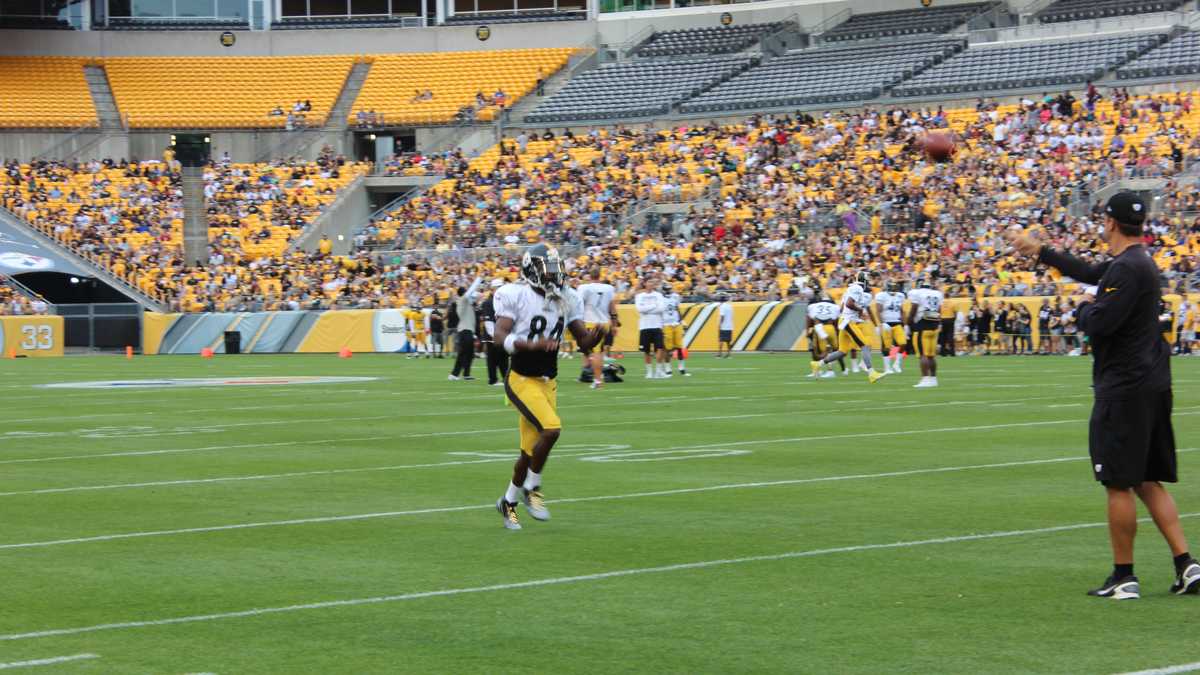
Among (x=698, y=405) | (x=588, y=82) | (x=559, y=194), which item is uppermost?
(x=588, y=82)

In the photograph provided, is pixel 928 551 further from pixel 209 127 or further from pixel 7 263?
pixel 209 127

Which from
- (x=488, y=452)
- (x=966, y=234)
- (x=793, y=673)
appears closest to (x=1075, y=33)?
(x=966, y=234)

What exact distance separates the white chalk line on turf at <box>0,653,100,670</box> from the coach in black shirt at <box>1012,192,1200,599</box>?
4.63 metres

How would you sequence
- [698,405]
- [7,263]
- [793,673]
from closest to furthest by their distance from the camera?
[793,673] < [698,405] < [7,263]

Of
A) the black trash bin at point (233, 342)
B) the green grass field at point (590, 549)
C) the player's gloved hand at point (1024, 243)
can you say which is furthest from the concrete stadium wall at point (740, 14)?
the player's gloved hand at point (1024, 243)

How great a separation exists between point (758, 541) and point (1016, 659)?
3.57 meters

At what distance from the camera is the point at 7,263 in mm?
55406

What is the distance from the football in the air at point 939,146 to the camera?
15055mm

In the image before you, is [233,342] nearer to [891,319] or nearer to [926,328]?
[891,319]

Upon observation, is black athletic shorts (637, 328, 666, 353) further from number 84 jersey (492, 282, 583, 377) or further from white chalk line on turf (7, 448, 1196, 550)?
number 84 jersey (492, 282, 583, 377)

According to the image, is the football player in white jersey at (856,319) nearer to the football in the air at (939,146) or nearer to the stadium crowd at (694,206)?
the football in the air at (939,146)

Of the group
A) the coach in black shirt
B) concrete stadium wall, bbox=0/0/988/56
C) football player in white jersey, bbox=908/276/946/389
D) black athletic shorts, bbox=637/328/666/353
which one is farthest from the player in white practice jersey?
concrete stadium wall, bbox=0/0/988/56

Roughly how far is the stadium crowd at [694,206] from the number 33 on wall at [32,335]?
4.85 metres

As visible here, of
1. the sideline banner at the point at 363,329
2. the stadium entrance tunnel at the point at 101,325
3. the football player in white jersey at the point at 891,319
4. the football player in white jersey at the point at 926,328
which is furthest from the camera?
the stadium entrance tunnel at the point at 101,325
